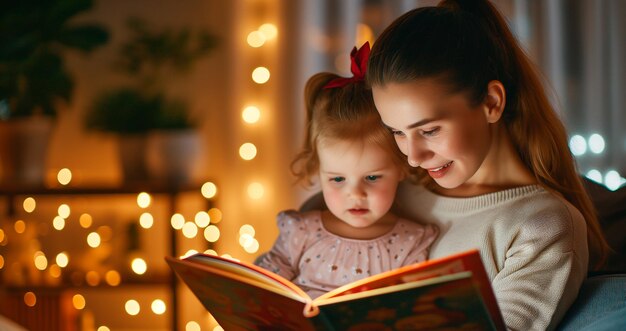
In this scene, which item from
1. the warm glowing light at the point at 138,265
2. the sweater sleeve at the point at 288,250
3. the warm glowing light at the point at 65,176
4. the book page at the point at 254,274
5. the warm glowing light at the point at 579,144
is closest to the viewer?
the book page at the point at 254,274

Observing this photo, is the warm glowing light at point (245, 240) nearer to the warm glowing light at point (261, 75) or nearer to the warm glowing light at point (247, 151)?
the warm glowing light at point (247, 151)

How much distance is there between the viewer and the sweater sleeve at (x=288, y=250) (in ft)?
5.08

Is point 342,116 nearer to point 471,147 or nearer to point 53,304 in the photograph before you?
point 471,147

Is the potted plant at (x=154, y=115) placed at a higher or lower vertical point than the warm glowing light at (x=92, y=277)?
higher

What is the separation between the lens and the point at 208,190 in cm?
318

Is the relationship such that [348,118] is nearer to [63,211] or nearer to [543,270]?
[543,270]

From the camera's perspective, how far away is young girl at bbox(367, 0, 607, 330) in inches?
47.5

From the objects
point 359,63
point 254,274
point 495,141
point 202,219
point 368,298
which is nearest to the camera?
point 368,298

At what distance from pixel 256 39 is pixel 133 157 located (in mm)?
692

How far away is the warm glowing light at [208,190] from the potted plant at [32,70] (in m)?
0.63

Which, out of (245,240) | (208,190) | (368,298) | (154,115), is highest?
(154,115)

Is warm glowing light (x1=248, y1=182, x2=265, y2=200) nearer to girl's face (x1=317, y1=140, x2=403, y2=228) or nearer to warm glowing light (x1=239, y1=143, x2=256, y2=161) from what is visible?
warm glowing light (x1=239, y1=143, x2=256, y2=161)

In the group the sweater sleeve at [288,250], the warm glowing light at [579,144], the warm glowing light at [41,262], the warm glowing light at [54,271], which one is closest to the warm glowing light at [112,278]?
the warm glowing light at [54,271]

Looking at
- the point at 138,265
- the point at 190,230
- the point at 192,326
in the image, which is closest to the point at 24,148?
the point at 138,265
